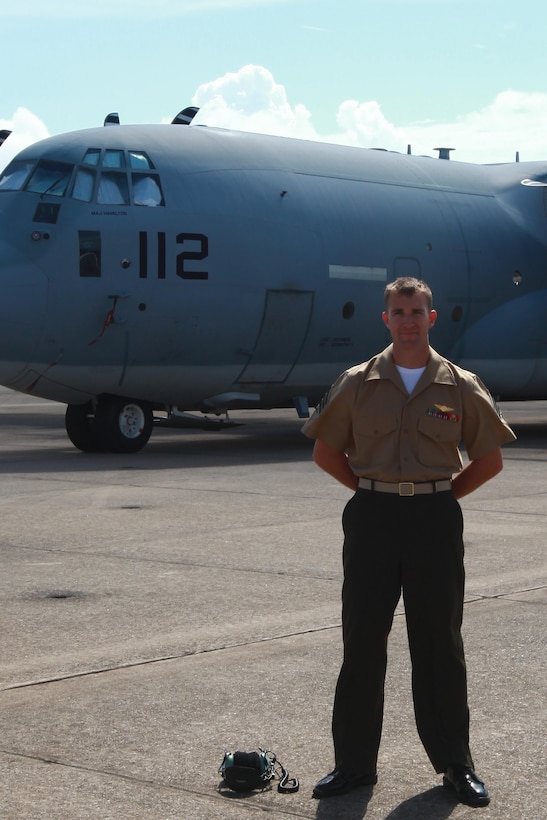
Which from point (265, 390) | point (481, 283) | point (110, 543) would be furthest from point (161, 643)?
point (481, 283)

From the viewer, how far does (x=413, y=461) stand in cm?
500

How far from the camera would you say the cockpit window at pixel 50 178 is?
59.8 feet

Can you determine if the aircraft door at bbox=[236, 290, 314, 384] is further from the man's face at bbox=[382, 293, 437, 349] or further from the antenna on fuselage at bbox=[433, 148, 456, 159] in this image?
the man's face at bbox=[382, 293, 437, 349]

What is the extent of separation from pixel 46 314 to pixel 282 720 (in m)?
12.5

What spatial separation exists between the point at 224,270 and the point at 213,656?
1249 centimetres

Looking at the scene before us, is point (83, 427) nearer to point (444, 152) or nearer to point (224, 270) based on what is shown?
point (224, 270)

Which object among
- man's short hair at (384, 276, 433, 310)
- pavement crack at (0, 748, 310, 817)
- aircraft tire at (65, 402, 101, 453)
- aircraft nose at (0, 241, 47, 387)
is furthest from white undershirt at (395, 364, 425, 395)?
aircraft tire at (65, 402, 101, 453)

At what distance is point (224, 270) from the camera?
1914 centimetres

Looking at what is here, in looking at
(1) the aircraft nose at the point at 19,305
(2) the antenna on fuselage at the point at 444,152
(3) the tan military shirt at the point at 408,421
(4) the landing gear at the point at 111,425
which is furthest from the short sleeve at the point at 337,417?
(2) the antenna on fuselage at the point at 444,152

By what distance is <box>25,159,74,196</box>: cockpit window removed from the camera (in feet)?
59.8

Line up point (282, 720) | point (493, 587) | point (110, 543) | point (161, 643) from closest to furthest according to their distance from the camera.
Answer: point (282, 720)
point (161, 643)
point (493, 587)
point (110, 543)

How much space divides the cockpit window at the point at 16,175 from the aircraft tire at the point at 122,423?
10.6ft

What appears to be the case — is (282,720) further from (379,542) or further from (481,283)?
(481,283)

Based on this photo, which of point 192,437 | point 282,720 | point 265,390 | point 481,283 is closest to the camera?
point 282,720
